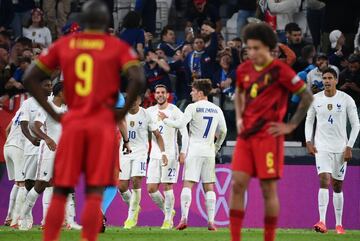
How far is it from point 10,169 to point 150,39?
15.6 feet

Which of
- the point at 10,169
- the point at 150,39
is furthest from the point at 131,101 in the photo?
the point at 150,39

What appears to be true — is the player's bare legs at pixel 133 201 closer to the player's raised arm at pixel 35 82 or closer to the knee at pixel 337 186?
the knee at pixel 337 186

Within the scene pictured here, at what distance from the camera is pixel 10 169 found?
1928cm

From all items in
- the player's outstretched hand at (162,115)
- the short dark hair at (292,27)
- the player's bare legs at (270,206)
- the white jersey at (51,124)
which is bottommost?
the player's bare legs at (270,206)

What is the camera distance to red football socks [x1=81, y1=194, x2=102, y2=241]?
30.5 ft

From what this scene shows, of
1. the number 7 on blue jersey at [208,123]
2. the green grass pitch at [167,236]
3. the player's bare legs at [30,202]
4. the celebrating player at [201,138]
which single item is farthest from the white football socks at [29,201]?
the number 7 on blue jersey at [208,123]

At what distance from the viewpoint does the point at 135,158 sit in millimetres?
18578

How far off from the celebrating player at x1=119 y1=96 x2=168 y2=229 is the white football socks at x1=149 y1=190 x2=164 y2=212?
0.53m

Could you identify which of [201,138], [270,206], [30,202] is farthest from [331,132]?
[270,206]

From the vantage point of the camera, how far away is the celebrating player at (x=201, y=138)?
58.6 ft

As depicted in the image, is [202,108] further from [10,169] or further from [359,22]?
[359,22]

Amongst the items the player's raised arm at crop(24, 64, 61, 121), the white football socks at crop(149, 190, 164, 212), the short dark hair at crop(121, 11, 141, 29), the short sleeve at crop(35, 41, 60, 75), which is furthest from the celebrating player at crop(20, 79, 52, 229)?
the short sleeve at crop(35, 41, 60, 75)

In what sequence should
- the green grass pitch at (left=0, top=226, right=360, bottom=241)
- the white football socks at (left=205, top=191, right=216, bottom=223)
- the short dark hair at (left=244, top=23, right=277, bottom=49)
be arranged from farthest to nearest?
the white football socks at (left=205, top=191, right=216, bottom=223), the green grass pitch at (left=0, top=226, right=360, bottom=241), the short dark hair at (left=244, top=23, right=277, bottom=49)

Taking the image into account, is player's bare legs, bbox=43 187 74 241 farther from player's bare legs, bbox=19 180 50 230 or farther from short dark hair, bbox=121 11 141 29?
short dark hair, bbox=121 11 141 29
